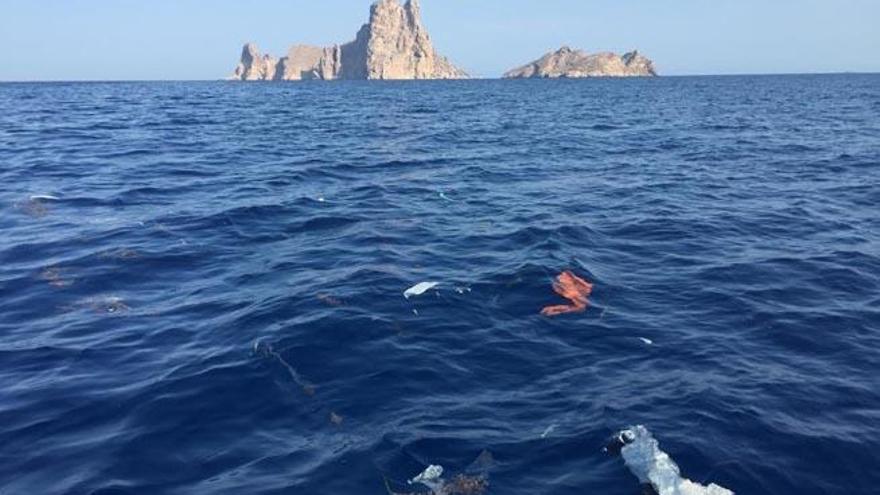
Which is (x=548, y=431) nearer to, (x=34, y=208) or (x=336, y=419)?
(x=336, y=419)

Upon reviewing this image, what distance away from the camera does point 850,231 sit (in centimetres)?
1364

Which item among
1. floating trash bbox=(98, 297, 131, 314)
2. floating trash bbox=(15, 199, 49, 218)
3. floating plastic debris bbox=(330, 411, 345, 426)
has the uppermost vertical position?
floating trash bbox=(15, 199, 49, 218)

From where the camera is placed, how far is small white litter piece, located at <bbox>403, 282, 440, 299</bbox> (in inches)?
402

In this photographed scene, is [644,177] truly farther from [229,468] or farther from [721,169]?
[229,468]

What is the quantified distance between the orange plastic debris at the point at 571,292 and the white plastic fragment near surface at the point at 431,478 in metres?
4.12

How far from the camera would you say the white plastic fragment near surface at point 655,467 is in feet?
17.9

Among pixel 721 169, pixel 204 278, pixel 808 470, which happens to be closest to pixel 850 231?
pixel 721 169

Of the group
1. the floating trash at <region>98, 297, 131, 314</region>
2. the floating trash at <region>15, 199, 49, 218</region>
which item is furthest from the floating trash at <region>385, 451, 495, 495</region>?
the floating trash at <region>15, 199, 49, 218</region>

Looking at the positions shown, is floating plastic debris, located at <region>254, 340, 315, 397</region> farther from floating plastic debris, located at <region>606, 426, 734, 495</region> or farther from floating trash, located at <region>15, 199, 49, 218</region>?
floating trash, located at <region>15, 199, 49, 218</region>

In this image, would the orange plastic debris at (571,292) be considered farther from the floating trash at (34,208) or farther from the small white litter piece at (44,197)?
the small white litter piece at (44,197)

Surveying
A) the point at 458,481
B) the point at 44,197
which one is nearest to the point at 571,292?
the point at 458,481

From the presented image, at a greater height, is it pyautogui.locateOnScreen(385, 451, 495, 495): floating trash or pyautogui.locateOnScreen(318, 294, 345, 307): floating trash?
pyautogui.locateOnScreen(318, 294, 345, 307): floating trash

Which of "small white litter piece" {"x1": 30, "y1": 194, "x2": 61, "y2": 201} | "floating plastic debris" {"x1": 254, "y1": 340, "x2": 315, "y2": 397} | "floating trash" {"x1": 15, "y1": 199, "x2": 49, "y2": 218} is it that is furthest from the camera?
"small white litter piece" {"x1": 30, "y1": 194, "x2": 61, "y2": 201}

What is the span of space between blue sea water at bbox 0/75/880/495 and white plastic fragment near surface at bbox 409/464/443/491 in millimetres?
105
